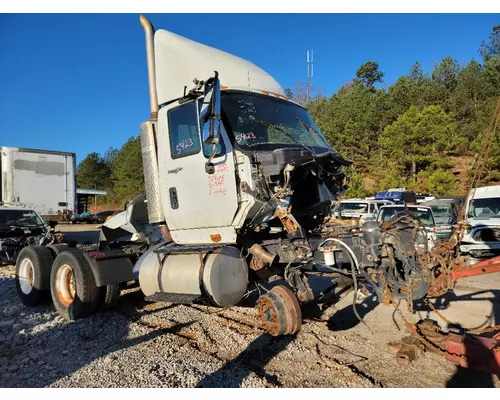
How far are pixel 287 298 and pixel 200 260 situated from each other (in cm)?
130

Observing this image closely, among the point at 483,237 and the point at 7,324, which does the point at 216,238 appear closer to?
the point at 7,324

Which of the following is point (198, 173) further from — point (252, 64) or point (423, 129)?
point (423, 129)

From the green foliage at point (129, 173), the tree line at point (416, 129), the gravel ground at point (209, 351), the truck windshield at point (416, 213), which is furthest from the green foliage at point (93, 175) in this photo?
the gravel ground at point (209, 351)

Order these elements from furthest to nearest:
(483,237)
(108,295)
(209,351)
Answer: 1. (483,237)
2. (108,295)
3. (209,351)

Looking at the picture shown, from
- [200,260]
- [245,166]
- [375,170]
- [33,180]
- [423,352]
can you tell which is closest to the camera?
[423,352]

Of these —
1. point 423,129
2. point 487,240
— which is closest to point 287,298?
point 487,240

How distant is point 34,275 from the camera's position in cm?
713

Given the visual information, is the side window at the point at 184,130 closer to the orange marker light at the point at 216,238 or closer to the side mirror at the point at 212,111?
the side mirror at the point at 212,111

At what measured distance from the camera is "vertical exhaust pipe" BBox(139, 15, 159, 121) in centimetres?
596

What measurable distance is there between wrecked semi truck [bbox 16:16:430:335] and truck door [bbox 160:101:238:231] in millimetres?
18

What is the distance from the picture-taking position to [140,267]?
6031 millimetres

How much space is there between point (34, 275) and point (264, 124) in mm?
4876

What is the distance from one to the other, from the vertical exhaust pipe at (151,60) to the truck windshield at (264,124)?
130cm

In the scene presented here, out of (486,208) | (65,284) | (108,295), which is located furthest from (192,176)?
(486,208)
